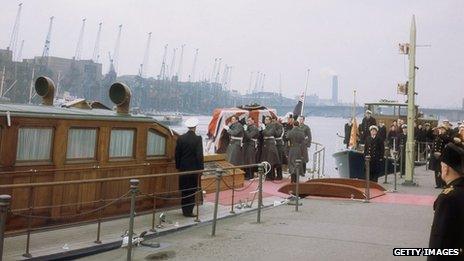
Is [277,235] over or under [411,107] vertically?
under

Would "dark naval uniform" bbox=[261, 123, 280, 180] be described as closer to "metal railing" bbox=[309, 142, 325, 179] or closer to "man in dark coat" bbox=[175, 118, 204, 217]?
"metal railing" bbox=[309, 142, 325, 179]

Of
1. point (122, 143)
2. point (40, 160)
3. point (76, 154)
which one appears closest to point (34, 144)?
point (40, 160)

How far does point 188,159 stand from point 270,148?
20.9 ft

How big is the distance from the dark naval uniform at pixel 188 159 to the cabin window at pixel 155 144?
1.62ft

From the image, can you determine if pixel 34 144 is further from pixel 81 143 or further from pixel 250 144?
pixel 250 144

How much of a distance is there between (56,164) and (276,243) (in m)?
3.69

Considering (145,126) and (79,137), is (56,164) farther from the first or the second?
(145,126)

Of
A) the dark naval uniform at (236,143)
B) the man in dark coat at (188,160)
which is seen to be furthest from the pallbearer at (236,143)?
the man in dark coat at (188,160)

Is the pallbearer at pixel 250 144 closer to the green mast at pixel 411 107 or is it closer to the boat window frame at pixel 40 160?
the green mast at pixel 411 107

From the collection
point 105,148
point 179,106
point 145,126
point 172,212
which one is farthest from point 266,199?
point 179,106

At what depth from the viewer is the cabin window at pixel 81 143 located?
812 centimetres

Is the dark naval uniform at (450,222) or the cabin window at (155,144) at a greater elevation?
the cabin window at (155,144)

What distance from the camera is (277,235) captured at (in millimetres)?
8148

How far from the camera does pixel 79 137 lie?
27.1 feet
